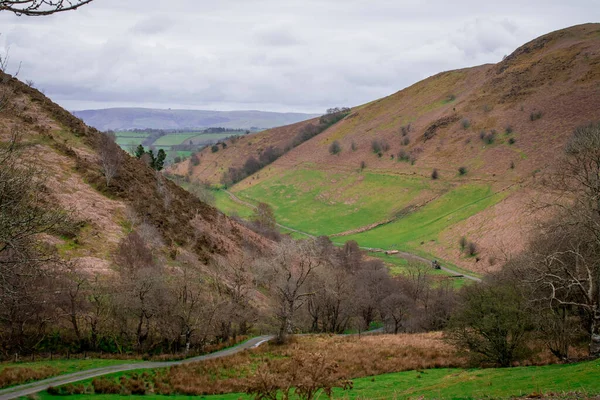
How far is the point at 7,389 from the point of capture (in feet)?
66.7

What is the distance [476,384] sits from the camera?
64.7 feet

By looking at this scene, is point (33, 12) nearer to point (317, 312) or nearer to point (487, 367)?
point (487, 367)

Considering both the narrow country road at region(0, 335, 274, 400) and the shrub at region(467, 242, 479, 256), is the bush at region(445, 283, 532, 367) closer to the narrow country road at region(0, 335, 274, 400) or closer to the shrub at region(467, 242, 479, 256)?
the narrow country road at region(0, 335, 274, 400)

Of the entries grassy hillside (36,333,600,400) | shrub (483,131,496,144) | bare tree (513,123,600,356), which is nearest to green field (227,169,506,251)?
shrub (483,131,496,144)

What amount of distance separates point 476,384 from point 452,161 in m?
99.6

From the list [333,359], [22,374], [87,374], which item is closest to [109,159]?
[87,374]

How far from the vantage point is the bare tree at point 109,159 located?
51144 millimetres

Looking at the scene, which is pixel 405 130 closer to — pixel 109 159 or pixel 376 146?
pixel 376 146

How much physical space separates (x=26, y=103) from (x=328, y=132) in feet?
419

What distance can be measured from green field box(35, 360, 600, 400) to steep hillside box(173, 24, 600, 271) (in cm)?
4728

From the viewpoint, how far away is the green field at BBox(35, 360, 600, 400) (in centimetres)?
1606

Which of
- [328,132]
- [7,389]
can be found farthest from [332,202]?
[7,389]

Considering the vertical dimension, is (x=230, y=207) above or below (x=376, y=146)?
below

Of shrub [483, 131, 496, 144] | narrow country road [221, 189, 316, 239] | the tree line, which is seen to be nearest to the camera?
narrow country road [221, 189, 316, 239]
